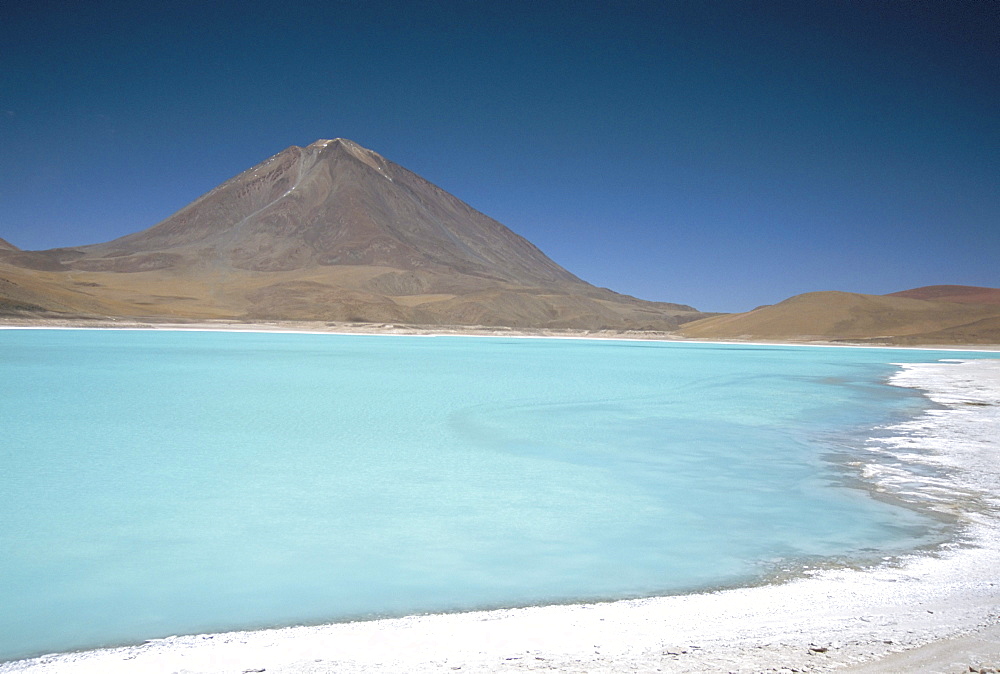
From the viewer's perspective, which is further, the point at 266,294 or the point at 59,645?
the point at 266,294

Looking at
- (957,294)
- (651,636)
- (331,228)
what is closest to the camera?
(651,636)

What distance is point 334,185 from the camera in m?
141

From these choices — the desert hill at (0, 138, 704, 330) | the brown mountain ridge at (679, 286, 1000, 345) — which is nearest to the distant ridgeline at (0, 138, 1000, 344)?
the brown mountain ridge at (679, 286, 1000, 345)

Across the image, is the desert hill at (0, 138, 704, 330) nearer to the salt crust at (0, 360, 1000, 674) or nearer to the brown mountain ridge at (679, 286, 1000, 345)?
the brown mountain ridge at (679, 286, 1000, 345)

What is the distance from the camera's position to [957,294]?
94375mm

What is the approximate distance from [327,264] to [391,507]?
367 ft

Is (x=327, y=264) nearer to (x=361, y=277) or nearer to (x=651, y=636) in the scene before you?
(x=361, y=277)

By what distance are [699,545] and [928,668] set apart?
7.50 feet

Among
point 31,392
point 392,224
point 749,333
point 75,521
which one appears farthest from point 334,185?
point 75,521

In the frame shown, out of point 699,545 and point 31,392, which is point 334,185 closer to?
point 31,392

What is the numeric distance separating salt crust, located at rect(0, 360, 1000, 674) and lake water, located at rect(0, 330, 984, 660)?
0.27m

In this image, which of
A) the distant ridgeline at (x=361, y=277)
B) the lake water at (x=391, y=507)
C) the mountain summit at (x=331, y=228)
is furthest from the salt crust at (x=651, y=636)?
the mountain summit at (x=331, y=228)

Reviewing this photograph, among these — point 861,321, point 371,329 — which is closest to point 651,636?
point 371,329

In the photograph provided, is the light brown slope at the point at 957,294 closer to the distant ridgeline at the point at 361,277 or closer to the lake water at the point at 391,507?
the distant ridgeline at the point at 361,277
